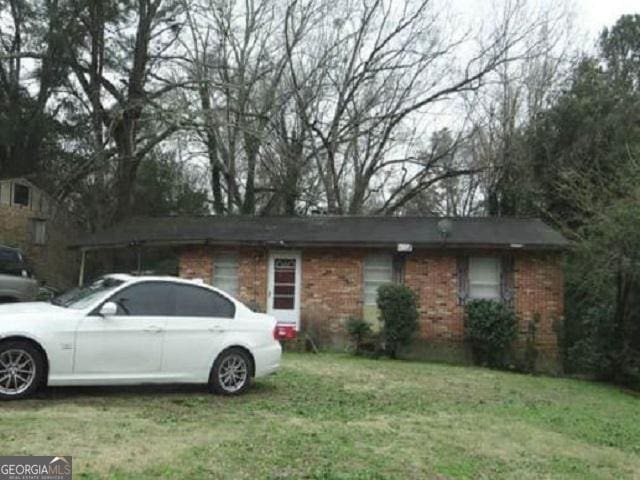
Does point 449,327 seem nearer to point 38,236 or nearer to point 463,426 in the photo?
point 463,426

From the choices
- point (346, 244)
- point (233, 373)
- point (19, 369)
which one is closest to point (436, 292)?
point (346, 244)

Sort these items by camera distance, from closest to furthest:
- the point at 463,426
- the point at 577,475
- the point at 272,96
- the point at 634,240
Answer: the point at 577,475 < the point at 463,426 < the point at 634,240 < the point at 272,96

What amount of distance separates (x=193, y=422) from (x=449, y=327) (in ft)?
37.7

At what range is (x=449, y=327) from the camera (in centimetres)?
1800

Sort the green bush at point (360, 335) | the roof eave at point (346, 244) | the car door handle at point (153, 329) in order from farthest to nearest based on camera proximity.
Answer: the roof eave at point (346, 244) < the green bush at point (360, 335) < the car door handle at point (153, 329)

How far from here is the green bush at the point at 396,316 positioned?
16.8 metres

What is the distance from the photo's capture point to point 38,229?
28.6 meters

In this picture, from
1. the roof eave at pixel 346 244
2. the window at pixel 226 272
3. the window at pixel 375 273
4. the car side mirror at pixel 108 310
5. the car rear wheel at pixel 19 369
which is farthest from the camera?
the window at pixel 226 272

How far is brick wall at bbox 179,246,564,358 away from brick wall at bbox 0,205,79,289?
1153 cm

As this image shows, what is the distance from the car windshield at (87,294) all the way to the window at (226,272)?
9.41 m

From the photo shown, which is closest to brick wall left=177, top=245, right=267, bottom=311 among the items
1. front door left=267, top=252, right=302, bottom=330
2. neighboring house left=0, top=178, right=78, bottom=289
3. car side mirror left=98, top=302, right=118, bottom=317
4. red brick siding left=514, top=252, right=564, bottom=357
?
front door left=267, top=252, right=302, bottom=330

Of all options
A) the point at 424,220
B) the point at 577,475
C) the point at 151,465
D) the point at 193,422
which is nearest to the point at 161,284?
the point at 193,422

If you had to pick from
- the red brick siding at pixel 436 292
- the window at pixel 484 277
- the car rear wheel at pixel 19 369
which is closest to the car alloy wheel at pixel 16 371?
the car rear wheel at pixel 19 369

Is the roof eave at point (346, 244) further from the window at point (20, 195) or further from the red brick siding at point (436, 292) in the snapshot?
the window at point (20, 195)
